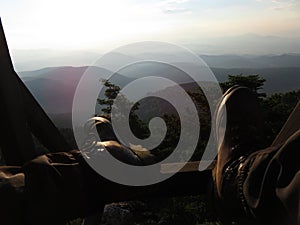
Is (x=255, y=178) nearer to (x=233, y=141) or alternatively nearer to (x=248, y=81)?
(x=233, y=141)

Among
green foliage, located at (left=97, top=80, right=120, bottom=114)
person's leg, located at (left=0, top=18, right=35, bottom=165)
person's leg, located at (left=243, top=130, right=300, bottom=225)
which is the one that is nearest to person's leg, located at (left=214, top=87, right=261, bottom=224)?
person's leg, located at (left=243, top=130, right=300, bottom=225)

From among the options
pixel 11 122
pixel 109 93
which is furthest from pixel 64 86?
pixel 11 122

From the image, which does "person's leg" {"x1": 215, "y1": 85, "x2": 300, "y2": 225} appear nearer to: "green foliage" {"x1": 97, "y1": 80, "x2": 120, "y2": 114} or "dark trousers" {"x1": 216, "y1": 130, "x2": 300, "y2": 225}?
"dark trousers" {"x1": 216, "y1": 130, "x2": 300, "y2": 225}

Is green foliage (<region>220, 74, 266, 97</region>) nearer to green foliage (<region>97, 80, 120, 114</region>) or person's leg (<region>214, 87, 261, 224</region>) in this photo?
green foliage (<region>97, 80, 120, 114</region>)

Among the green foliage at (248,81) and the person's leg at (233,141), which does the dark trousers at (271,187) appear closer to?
the person's leg at (233,141)

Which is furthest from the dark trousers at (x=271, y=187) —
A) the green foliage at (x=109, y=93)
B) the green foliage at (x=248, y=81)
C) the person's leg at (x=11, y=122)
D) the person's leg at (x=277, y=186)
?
the green foliage at (x=109, y=93)

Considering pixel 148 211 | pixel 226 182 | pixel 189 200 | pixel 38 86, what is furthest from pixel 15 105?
pixel 38 86

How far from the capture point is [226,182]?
1.70 metres

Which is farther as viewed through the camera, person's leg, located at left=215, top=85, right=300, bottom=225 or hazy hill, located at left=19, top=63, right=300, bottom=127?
hazy hill, located at left=19, top=63, right=300, bottom=127

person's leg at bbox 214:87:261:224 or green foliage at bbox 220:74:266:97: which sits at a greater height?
person's leg at bbox 214:87:261:224

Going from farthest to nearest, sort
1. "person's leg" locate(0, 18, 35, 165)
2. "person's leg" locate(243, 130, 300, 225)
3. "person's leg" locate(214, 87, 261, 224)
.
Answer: "person's leg" locate(0, 18, 35, 165) → "person's leg" locate(214, 87, 261, 224) → "person's leg" locate(243, 130, 300, 225)

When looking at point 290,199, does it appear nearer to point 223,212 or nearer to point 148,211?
point 223,212

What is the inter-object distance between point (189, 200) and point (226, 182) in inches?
216

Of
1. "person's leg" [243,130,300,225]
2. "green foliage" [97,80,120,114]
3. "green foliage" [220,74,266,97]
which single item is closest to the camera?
"person's leg" [243,130,300,225]
